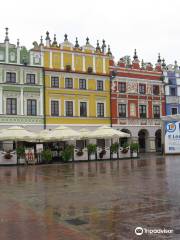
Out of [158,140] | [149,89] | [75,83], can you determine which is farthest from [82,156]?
[158,140]

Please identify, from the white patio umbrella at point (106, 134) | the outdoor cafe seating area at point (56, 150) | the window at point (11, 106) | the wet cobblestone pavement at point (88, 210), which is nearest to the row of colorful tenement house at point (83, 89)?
the window at point (11, 106)

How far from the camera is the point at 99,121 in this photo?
141 feet

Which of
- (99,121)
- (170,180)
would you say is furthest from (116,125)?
(170,180)

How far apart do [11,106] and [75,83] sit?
25.4 feet

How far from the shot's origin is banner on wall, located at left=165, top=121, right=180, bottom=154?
39.5 m

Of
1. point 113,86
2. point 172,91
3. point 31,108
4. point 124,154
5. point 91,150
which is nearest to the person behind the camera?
point 91,150

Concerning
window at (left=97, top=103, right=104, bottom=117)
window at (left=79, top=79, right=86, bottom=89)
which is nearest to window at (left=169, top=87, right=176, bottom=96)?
window at (left=97, top=103, right=104, bottom=117)

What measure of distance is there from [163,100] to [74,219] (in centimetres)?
4061

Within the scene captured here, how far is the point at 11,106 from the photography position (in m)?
38.3

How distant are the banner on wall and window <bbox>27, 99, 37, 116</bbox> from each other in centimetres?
1363

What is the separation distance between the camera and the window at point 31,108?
1541 inches

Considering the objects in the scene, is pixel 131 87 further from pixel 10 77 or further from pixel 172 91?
pixel 10 77

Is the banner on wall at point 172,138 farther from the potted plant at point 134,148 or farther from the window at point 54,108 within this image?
the window at point 54,108

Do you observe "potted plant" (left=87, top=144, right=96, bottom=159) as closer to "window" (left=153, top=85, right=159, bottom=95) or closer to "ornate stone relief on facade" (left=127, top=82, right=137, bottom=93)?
"ornate stone relief on facade" (left=127, top=82, right=137, bottom=93)
